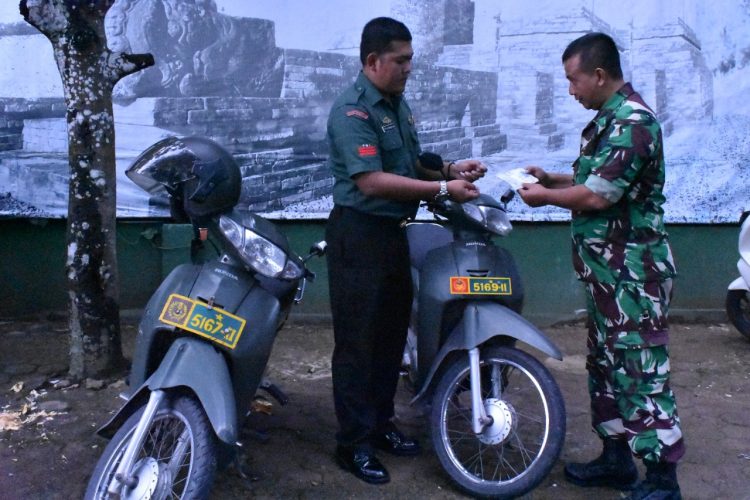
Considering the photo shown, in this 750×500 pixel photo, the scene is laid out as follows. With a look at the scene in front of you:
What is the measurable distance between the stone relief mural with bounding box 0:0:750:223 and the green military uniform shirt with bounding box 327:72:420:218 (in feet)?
7.24

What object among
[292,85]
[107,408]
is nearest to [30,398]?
[107,408]

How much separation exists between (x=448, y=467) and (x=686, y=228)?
3.36m

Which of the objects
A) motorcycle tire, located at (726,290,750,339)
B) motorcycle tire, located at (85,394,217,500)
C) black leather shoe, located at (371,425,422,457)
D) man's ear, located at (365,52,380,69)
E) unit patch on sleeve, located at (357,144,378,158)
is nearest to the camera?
motorcycle tire, located at (85,394,217,500)

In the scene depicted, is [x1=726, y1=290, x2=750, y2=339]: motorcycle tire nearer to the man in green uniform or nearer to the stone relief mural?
the stone relief mural

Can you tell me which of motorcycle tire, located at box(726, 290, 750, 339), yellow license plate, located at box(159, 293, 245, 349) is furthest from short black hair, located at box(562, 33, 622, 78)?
motorcycle tire, located at box(726, 290, 750, 339)

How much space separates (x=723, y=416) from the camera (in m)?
4.24

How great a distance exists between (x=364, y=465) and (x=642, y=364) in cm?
117

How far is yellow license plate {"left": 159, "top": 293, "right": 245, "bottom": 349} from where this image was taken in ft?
9.73

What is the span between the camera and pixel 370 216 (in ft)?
11.1

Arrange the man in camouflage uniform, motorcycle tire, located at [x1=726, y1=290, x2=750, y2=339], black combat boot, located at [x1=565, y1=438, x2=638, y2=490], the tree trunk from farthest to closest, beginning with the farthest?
motorcycle tire, located at [x1=726, y1=290, x2=750, y2=339] < the tree trunk < black combat boot, located at [x1=565, y1=438, x2=638, y2=490] < the man in camouflage uniform

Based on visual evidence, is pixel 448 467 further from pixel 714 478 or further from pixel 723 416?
pixel 723 416

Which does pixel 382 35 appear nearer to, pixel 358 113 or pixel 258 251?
pixel 358 113

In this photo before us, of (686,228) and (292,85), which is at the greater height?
(292,85)

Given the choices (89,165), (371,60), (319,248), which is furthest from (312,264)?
(371,60)
